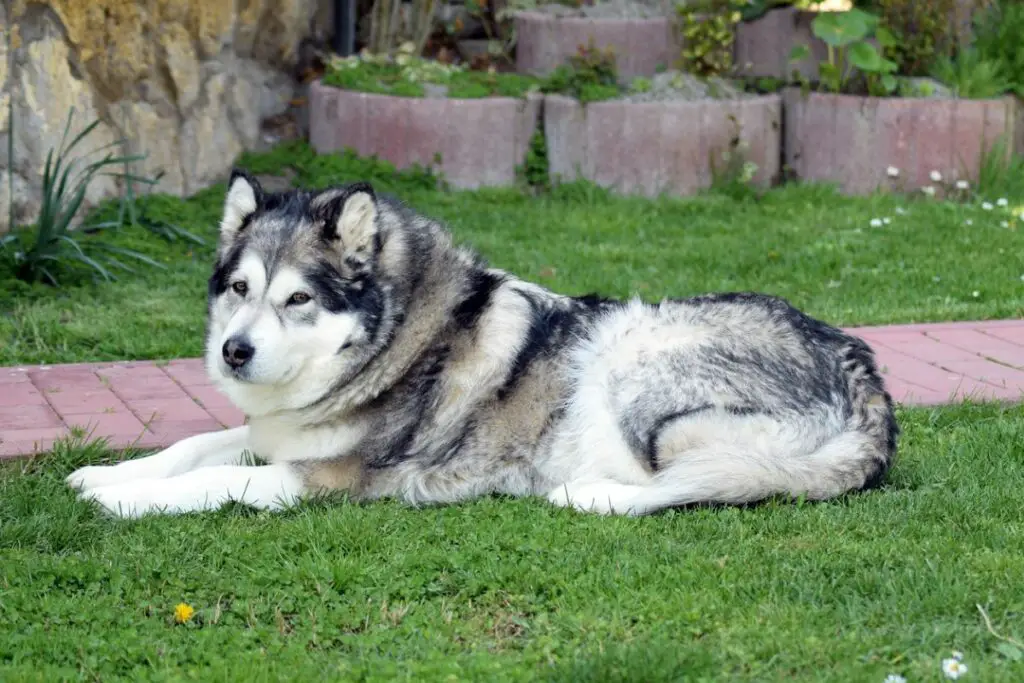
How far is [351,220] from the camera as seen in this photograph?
4.53 meters

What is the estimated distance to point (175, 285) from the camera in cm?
754

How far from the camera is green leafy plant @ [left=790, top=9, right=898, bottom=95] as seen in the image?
379 inches

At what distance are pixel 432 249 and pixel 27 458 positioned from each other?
162cm

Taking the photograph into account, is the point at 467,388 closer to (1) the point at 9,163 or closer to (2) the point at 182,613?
(2) the point at 182,613

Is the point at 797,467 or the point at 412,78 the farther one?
the point at 412,78

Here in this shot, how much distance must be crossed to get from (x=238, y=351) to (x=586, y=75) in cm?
595

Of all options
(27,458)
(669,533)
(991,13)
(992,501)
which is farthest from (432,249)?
(991,13)

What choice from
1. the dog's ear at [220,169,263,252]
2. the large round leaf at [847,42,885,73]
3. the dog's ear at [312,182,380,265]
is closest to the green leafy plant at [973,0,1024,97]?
the large round leaf at [847,42,885,73]

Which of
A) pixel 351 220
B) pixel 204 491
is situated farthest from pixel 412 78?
pixel 204 491

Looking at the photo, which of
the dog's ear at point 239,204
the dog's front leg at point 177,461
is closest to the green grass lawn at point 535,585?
the dog's front leg at point 177,461

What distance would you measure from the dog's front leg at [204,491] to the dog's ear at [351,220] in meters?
0.74

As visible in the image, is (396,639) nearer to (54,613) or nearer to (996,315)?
(54,613)

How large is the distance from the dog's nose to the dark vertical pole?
6675 millimetres

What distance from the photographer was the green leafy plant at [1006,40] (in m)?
9.84
